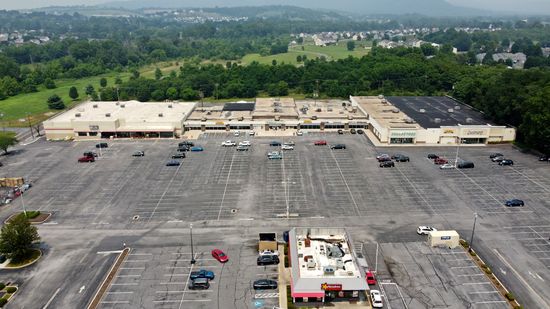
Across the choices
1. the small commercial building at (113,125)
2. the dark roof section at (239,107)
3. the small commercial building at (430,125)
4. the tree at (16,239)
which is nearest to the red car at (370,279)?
the tree at (16,239)

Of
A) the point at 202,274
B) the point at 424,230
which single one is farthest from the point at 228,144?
the point at 424,230

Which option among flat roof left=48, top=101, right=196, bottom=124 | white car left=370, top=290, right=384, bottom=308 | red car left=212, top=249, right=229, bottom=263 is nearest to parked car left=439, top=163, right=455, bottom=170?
white car left=370, top=290, right=384, bottom=308

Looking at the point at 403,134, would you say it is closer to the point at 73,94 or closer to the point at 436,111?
the point at 436,111

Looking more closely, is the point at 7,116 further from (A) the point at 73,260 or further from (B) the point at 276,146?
(A) the point at 73,260

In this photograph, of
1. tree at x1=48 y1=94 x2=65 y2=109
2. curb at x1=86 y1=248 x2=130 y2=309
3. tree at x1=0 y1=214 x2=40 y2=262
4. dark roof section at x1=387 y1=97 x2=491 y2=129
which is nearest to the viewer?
curb at x1=86 y1=248 x2=130 y2=309

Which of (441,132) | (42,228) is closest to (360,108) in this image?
(441,132)

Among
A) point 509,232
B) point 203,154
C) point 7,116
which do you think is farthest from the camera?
point 7,116

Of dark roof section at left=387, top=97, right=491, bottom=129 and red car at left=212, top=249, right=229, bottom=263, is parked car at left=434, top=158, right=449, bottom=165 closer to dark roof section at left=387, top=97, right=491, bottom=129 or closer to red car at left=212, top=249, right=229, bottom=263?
dark roof section at left=387, top=97, right=491, bottom=129
